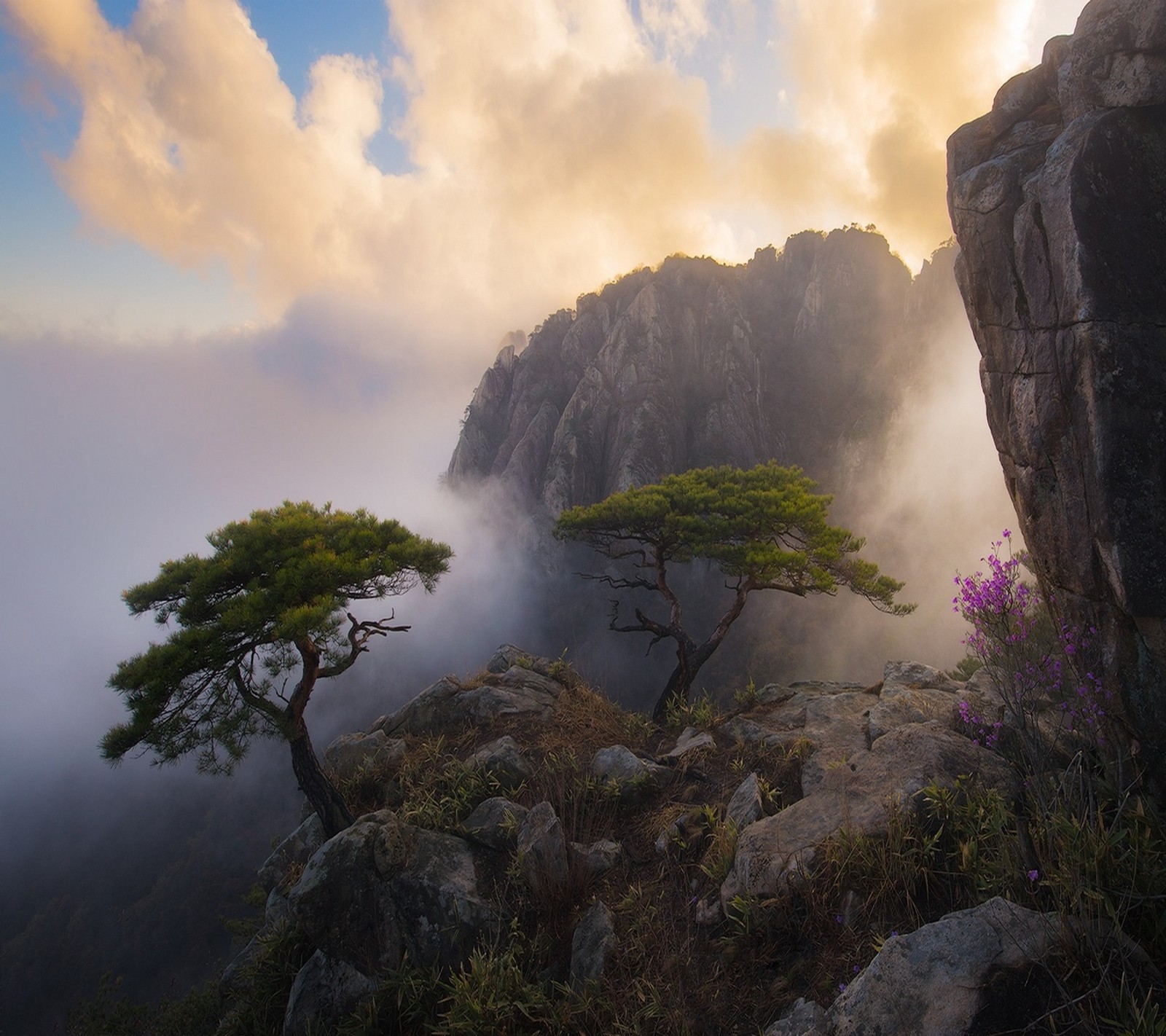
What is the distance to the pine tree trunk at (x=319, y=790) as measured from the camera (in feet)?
29.3

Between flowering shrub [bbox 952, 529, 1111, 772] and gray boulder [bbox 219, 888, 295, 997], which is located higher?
flowering shrub [bbox 952, 529, 1111, 772]

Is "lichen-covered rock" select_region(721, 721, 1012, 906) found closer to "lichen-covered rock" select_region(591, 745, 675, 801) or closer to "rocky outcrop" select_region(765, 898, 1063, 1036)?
"rocky outcrop" select_region(765, 898, 1063, 1036)

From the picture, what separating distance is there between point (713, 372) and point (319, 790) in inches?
2052

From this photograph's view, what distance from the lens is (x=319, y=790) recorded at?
352 inches

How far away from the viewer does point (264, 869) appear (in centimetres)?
987

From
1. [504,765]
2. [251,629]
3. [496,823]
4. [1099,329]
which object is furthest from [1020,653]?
[251,629]

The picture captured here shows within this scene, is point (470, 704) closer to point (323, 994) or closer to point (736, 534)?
point (323, 994)

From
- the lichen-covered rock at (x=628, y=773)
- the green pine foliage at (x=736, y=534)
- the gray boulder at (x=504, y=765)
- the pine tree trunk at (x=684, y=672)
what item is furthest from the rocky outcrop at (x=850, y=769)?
the pine tree trunk at (x=684, y=672)

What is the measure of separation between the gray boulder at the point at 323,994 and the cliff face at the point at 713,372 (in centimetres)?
4182

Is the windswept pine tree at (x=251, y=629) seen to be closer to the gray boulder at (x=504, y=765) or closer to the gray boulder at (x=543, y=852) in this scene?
the gray boulder at (x=504, y=765)

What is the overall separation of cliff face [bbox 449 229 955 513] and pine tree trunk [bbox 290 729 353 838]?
3911 centimetres

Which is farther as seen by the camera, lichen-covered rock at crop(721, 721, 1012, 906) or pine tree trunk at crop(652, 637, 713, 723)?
pine tree trunk at crop(652, 637, 713, 723)

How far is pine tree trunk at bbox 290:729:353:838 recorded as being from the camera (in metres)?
8.95

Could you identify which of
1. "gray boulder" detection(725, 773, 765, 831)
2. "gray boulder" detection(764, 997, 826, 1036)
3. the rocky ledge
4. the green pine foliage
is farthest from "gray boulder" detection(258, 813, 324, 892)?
"gray boulder" detection(764, 997, 826, 1036)
